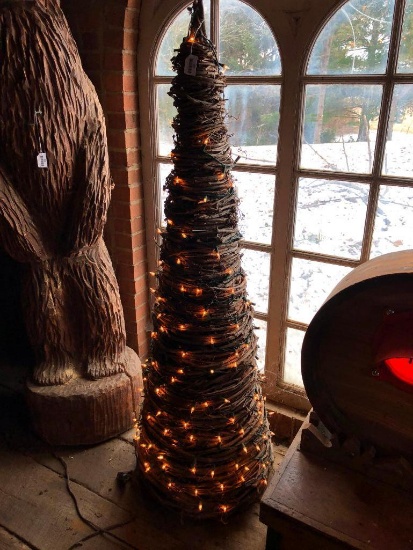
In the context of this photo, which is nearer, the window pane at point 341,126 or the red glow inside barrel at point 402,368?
the red glow inside barrel at point 402,368

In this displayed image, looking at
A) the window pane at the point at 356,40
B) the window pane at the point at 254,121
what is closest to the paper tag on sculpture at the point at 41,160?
the window pane at the point at 254,121

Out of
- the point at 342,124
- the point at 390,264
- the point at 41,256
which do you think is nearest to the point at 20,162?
the point at 41,256

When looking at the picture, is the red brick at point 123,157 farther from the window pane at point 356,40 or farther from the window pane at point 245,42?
the window pane at point 356,40

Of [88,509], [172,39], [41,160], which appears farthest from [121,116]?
[88,509]

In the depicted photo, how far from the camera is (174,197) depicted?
131cm

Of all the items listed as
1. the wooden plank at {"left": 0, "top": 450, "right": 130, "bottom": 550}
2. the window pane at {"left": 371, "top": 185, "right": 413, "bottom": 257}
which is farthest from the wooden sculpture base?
the window pane at {"left": 371, "top": 185, "right": 413, "bottom": 257}

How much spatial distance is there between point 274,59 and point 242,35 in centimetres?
16

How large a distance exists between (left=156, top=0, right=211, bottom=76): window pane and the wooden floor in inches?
59.6

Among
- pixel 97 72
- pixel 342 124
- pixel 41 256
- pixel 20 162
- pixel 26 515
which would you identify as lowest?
pixel 26 515

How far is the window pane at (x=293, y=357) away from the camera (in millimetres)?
1870

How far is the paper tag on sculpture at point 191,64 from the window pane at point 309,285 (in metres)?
0.83

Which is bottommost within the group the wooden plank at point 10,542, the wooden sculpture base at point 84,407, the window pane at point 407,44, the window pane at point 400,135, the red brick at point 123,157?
the wooden plank at point 10,542

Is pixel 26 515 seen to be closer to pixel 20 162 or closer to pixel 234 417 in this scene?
pixel 234 417

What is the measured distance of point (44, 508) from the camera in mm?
1606
